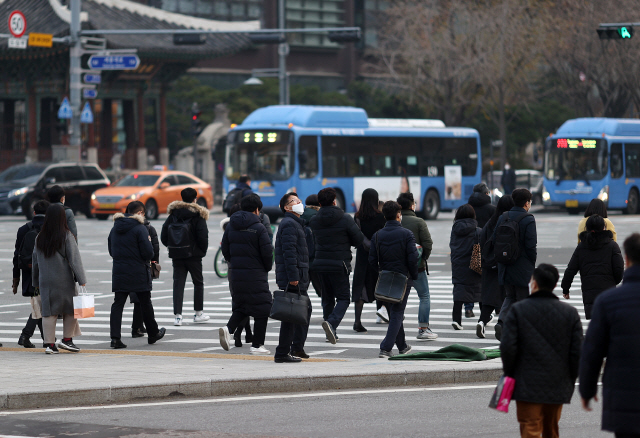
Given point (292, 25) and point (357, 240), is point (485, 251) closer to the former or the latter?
point (357, 240)

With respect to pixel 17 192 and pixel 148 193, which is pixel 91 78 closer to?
pixel 148 193

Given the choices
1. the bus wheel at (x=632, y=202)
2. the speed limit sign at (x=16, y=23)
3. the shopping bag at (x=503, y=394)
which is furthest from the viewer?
the bus wheel at (x=632, y=202)

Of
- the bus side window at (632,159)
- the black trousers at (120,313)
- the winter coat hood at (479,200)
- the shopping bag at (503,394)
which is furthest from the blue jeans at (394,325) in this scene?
the bus side window at (632,159)

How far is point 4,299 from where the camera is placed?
16531 millimetres

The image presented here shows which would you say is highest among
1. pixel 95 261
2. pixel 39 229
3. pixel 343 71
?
pixel 343 71

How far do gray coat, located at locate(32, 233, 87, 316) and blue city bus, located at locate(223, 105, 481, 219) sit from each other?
2109cm

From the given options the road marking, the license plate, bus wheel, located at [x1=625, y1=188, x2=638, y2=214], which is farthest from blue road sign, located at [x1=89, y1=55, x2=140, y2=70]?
the road marking

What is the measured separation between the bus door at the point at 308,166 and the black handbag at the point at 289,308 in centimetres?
2213

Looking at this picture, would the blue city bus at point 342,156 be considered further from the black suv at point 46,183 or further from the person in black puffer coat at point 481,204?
the person in black puffer coat at point 481,204

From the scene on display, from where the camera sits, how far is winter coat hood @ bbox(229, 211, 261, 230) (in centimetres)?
1065

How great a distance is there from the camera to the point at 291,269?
10289mm

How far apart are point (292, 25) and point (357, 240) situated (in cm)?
5631

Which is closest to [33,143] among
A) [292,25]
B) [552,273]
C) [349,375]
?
[292,25]

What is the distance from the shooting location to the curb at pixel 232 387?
849cm
